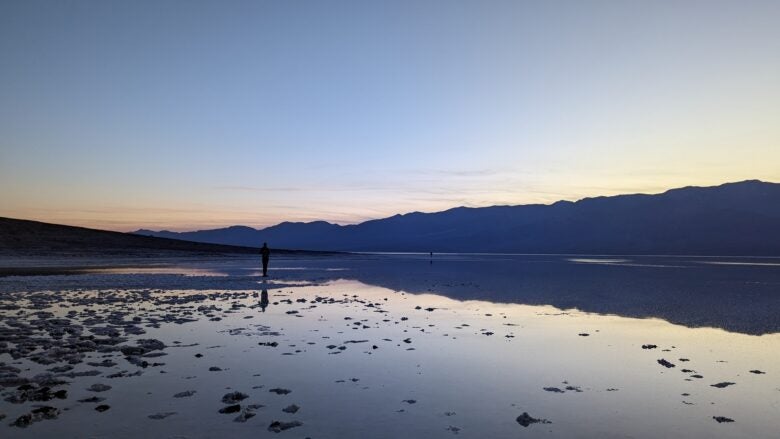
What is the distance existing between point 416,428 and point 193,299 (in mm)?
20681

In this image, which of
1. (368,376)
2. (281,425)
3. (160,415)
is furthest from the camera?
(368,376)

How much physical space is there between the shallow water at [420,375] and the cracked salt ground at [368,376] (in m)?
0.05

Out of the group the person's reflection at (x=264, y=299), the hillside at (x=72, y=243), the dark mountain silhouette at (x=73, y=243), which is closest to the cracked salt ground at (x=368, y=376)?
the person's reflection at (x=264, y=299)

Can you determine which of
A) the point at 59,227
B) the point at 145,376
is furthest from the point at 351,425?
the point at 59,227

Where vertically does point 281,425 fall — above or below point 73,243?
below

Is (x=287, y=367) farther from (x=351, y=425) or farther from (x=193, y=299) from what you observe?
(x=193, y=299)

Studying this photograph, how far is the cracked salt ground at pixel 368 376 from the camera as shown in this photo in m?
8.38

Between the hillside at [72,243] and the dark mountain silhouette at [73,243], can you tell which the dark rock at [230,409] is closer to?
the dark mountain silhouette at [73,243]

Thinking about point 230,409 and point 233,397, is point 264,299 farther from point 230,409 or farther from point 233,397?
point 230,409

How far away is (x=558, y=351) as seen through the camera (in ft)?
48.2

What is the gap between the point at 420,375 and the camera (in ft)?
38.5

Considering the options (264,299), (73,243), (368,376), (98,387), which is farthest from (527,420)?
(73,243)

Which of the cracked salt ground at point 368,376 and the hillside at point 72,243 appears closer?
the cracked salt ground at point 368,376

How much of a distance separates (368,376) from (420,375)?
1.20 meters
